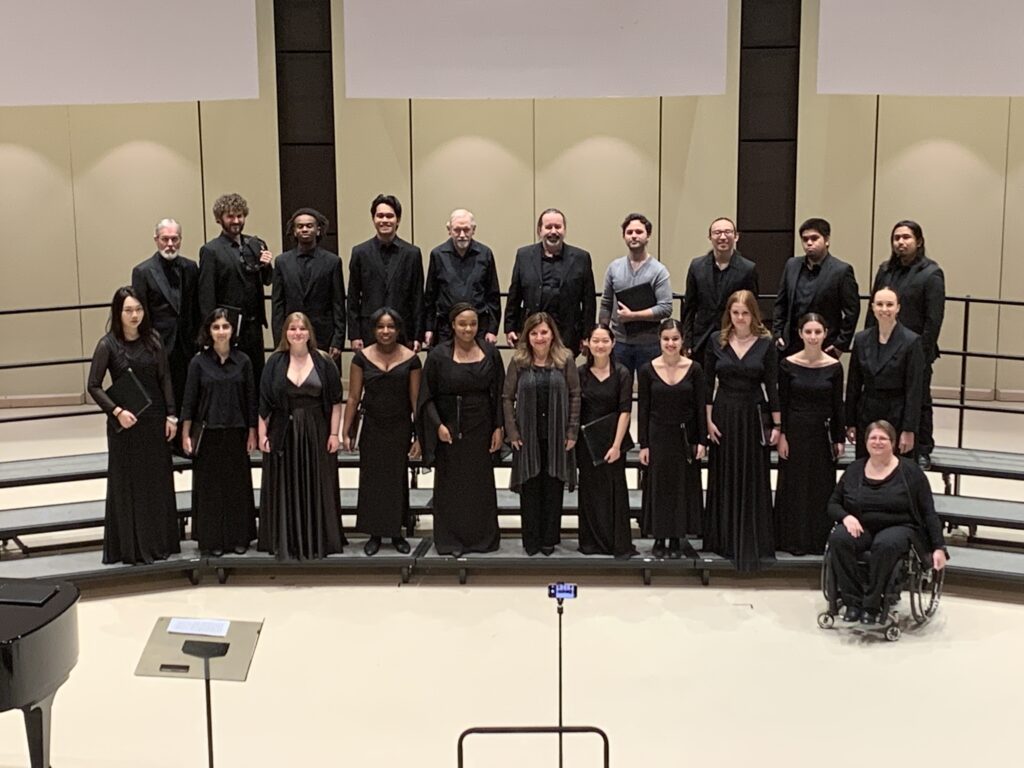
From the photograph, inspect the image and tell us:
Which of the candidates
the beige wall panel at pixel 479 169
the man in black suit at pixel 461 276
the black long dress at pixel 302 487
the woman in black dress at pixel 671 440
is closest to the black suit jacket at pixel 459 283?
the man in black suit at pixel 461 276

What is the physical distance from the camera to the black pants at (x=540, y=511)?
7098mm

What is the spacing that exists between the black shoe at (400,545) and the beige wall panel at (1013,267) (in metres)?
6.16

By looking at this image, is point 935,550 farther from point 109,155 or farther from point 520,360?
point 109,155

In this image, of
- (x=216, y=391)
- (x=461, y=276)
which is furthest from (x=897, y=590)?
(x=216, y=391)

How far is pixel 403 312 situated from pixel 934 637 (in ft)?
10.8

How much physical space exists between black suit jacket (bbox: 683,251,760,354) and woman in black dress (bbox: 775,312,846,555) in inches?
17.1

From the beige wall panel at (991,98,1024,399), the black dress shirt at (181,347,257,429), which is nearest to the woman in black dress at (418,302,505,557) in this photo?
the black dress shirt at (181,347,257,429)

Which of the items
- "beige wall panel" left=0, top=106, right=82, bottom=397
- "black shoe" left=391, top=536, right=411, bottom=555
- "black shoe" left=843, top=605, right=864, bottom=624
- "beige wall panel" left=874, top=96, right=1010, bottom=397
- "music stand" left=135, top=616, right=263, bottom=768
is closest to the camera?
"music stand" left=135, top=616, right=263, bottom=768

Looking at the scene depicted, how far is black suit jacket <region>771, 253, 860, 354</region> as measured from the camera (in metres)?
7.13

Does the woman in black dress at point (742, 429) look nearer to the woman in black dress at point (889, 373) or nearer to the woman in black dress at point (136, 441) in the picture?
the woman in black dress at point (889, 373)

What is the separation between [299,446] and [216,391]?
524mm

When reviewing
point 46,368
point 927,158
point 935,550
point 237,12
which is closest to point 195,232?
point 46,368

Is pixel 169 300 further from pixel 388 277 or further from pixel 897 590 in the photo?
pixel 897 590

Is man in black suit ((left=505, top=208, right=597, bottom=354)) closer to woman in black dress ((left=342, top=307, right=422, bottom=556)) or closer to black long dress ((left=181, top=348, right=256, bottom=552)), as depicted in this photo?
woman in black dress ((left=342, top=307, right=422, bottom=556))
